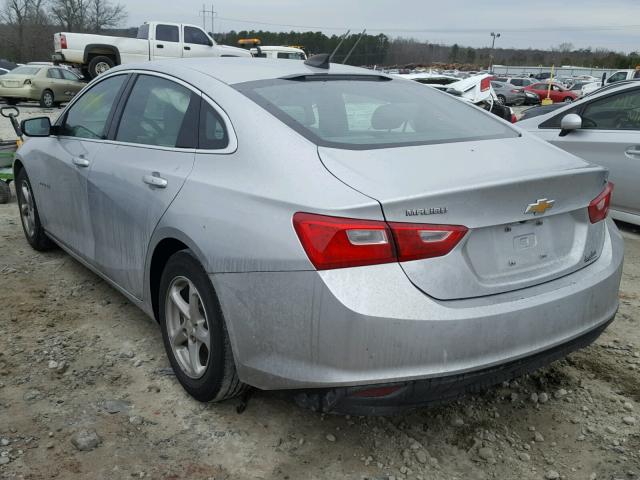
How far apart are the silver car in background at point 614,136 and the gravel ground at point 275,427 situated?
99.1 inches

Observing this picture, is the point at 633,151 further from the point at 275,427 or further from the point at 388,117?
the point at 275,427

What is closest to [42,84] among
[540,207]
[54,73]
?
[54,73]

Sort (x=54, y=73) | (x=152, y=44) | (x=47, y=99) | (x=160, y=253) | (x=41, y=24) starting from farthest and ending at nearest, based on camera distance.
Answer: (x=41, y=24), (x=54, y=73), (x=47, y=99), (x=152, y=44), (x=160, y=253)

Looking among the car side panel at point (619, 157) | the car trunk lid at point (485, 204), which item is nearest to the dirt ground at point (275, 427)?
the car trunk lid at point (485, 204)

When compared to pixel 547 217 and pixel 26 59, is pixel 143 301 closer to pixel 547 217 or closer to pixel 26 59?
pixel 547 217

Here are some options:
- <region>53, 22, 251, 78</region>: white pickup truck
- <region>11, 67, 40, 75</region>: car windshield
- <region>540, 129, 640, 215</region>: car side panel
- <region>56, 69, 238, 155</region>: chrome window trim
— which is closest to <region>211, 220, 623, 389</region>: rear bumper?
<region>56, 69, 238, 155</region>: chrome window trim

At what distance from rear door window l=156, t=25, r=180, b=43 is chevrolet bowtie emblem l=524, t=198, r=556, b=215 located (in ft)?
61.9

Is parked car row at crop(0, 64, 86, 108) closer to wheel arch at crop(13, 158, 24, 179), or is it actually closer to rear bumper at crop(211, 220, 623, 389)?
wheel arch at crop(13, 158, 24, 179)

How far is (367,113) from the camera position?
291 centimetres

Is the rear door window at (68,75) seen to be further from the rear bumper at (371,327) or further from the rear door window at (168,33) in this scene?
the rear bumper at (371,327)

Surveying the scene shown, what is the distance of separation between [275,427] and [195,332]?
1.78 ft

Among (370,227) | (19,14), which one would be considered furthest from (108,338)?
(19,14)

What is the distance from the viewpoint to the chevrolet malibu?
2.02m

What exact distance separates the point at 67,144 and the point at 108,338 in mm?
1335
